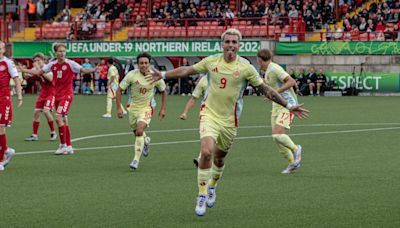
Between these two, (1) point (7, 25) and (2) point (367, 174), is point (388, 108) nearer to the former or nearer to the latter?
(2) point (367, 174)

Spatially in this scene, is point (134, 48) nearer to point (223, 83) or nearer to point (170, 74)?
point (223, 83)

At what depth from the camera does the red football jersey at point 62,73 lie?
19.8 m

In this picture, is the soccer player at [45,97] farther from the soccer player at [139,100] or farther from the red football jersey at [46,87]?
the soccer player at [139,100]

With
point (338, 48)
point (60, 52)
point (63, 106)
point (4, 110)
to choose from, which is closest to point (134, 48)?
point (338, 48)

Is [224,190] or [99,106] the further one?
[99,106]

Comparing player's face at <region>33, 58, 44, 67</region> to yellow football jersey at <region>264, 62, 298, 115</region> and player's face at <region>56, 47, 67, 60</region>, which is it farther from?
yellow football jersey at <region>264, 62, 298, 115</region>

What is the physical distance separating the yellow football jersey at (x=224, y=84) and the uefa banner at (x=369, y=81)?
37.9m

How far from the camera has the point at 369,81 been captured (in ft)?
161

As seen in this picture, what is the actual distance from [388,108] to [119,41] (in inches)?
858

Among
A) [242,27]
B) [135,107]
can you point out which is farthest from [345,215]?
[242,27]

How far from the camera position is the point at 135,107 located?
17469 mm

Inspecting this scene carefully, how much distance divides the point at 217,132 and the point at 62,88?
8782mm

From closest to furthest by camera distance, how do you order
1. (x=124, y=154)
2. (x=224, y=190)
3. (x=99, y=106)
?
(x=224, y=190)
(x=124, y=154)
(x=99, y=106)

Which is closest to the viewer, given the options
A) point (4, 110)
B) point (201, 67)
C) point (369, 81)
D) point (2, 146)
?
point (201, 67)
